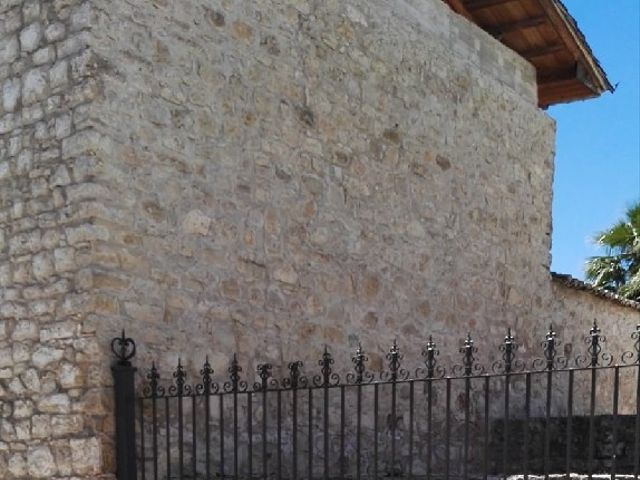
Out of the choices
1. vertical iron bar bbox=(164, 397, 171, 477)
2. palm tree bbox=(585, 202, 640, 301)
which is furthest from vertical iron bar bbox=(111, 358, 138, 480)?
palm tree bbox=(585, 202, 640, 301)

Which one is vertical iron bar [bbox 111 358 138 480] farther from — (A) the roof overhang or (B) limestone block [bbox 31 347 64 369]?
(A) the roof overhang

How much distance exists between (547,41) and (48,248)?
6.44 meters

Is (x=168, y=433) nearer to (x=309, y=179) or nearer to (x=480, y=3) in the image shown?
(x=309, y=179)

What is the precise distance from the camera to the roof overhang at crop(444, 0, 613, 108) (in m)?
9.49

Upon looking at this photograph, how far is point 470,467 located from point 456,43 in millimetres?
4012

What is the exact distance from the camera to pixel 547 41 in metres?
10.0

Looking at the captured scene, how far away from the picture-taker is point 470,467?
328 inches

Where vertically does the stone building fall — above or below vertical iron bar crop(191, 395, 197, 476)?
above

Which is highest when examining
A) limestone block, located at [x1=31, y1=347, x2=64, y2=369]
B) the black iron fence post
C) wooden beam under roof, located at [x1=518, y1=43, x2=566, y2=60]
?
wooden beam under roof, located at [x1=518, y1=43, x2=566, y2=60]

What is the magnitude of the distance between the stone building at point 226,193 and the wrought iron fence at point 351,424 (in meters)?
0.23

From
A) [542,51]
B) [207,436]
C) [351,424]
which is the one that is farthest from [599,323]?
[207,436]

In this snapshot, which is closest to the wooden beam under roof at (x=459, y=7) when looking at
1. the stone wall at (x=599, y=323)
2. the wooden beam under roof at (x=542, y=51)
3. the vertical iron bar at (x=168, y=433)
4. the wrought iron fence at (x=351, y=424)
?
the wooden beam under roof at (x=542, y=51)

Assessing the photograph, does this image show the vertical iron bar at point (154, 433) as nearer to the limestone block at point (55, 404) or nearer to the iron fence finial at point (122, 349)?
the iron fence finial at point (122, 349)

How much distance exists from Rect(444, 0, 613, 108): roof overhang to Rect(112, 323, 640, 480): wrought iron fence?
3377 millimetres
